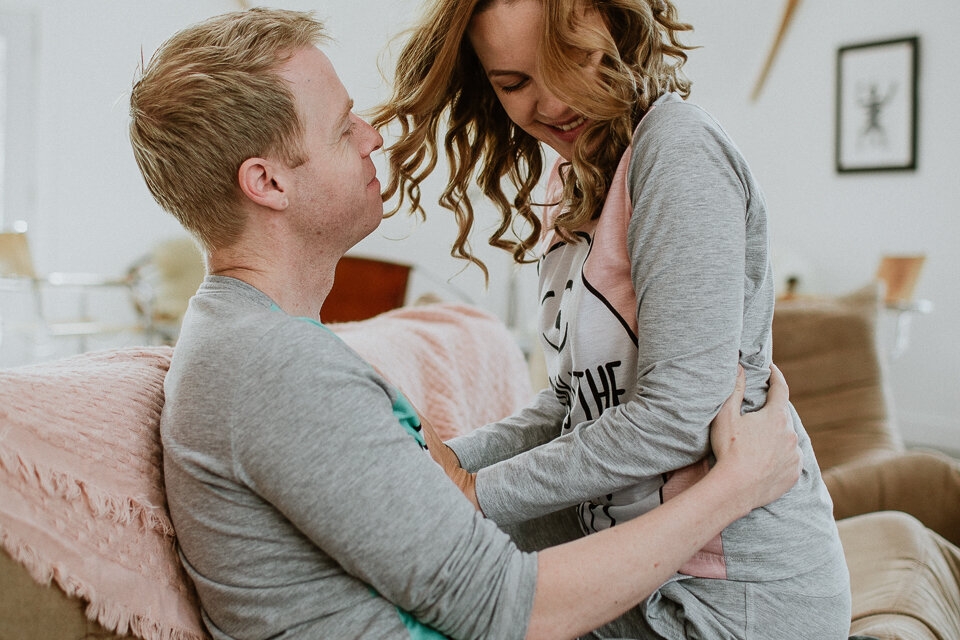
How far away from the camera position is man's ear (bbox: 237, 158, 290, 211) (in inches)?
33.8

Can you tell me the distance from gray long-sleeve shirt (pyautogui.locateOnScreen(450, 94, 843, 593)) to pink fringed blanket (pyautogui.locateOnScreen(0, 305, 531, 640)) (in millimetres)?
375

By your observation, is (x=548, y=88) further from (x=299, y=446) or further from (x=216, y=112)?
(x=299, y=446)

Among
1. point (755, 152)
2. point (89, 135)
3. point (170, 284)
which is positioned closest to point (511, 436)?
point (755, 152)

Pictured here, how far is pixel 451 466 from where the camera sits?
976mm

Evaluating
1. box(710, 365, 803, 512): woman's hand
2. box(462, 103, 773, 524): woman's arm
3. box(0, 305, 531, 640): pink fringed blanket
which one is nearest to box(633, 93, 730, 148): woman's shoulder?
box(462, 103, 773, 524): woman's arm

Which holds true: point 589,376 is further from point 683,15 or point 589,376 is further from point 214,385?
point 683,15

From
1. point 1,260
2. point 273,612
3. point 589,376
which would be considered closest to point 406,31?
point 589,376

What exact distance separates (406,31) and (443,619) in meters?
0.83

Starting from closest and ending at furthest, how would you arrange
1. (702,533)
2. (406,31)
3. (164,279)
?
(702,533) → (406,31) → (164,279)

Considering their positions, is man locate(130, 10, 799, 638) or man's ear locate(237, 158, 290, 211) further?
man's ear locate(237, 158, 290, 211)

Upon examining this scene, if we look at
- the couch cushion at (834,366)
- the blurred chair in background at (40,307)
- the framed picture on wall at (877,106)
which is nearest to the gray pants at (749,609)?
the couch cushion at (834,366)

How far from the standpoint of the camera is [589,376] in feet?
3.13

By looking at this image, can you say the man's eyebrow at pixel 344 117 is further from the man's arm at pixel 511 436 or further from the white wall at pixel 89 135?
the white wall at pixel 89 135

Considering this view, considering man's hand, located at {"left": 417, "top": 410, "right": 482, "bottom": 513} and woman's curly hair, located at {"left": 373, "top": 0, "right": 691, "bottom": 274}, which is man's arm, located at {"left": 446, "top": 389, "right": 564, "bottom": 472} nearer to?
man's hand, located at {"left": 417, "top": 410, "right": 482, "bottom": 513}
